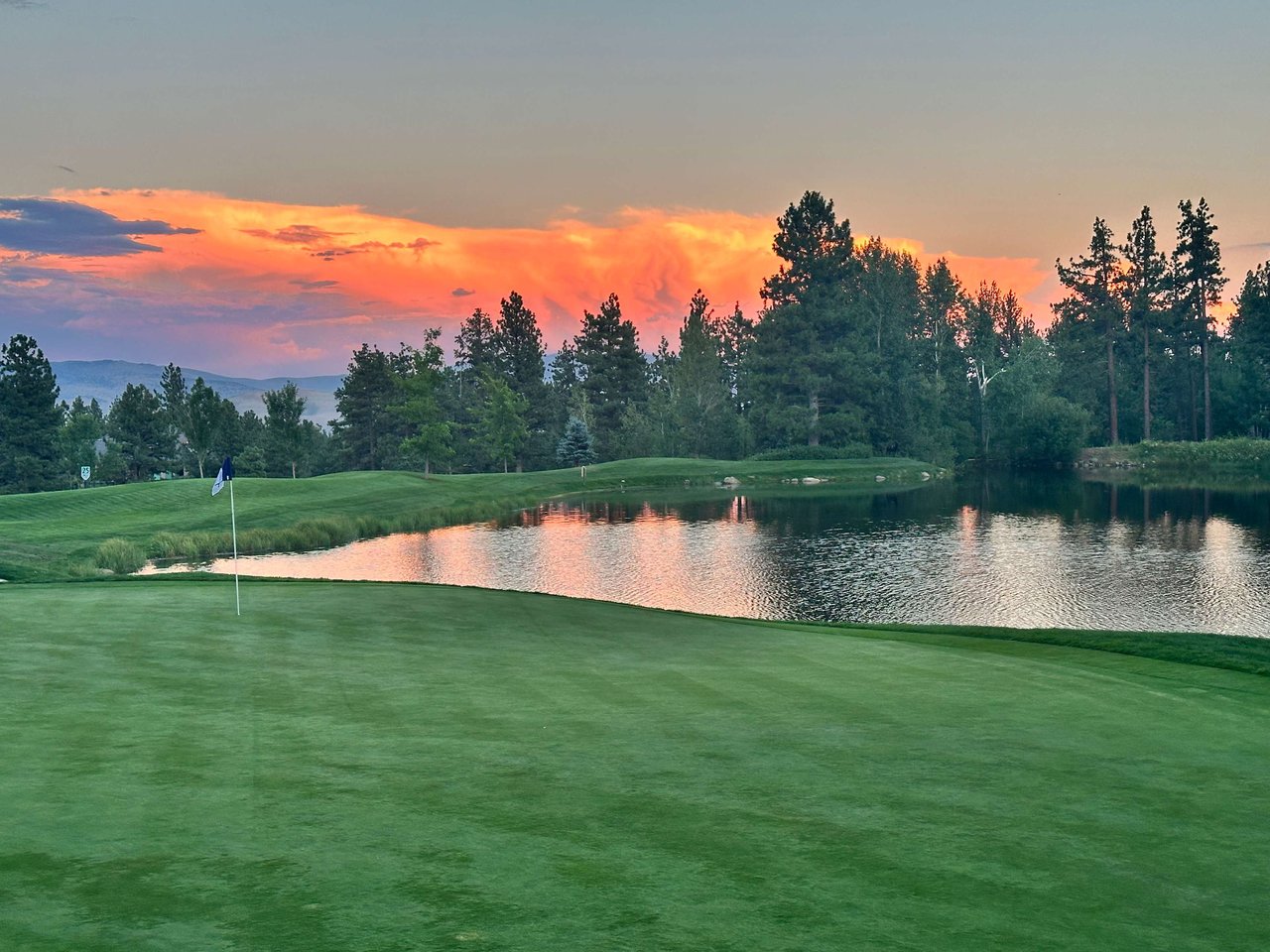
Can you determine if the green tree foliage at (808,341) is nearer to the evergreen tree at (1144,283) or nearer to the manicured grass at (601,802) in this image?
the evergreen tree at (1144,283)

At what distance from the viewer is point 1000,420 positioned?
12825cm

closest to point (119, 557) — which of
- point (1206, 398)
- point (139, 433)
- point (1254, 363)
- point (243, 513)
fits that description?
point (243, 513)

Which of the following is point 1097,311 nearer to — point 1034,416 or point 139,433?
point 1034,416

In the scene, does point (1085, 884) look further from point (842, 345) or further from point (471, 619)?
point (842, 345)

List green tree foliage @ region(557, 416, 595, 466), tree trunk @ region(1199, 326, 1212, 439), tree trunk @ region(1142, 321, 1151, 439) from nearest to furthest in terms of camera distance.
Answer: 1. tree trunk @ region(1199, 326, 1212, 439)
2. tree trunk @ region(1142, 321, 1151, 439)
3. green tree foliage @ region(557, 416, 595, 466)

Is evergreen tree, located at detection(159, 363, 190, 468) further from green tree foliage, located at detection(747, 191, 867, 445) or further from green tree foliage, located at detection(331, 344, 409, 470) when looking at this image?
green tree foliage, located at detection(747, 191, 867, 445)

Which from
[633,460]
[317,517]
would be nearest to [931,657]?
[317,517]

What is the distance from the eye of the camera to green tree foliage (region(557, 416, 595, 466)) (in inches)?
4766

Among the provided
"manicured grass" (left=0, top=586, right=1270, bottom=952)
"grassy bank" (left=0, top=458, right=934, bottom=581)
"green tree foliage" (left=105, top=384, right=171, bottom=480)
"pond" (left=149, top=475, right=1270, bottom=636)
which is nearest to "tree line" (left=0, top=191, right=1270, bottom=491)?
"green tree foliage" (left=105, top=384, right=171, bottom=480)

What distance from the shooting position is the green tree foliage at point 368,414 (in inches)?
5349

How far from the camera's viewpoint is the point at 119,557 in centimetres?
4591

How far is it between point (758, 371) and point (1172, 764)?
117m

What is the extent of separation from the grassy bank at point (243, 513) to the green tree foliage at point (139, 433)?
3901cm

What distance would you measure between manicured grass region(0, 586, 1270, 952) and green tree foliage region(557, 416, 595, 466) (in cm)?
10476
